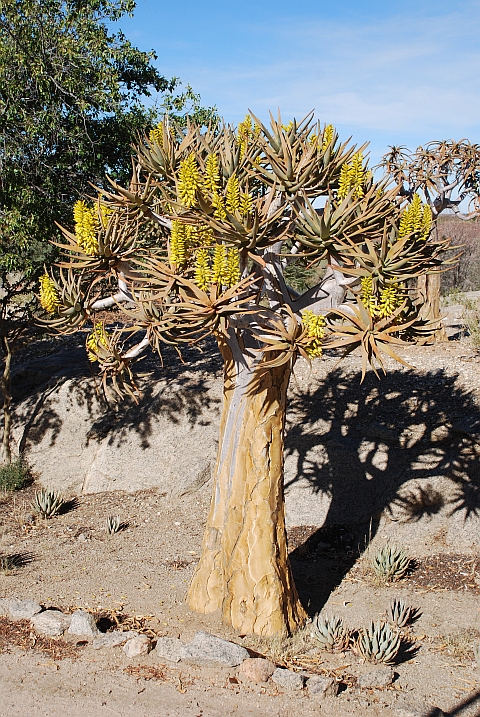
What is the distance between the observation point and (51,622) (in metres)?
6.05

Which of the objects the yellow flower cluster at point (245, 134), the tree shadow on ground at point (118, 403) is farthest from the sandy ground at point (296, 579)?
the yellow flower cluster at point (245, 134)

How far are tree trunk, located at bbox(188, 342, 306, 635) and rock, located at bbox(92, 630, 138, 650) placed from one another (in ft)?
2.67

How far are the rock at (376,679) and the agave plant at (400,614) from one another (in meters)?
0.95

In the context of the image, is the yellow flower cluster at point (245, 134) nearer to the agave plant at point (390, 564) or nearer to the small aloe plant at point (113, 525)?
the agave plant at point (390, 564)

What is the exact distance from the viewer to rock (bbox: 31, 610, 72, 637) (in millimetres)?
5984

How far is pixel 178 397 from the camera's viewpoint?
34.9 ft

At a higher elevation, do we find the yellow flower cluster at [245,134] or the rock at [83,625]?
the yellow flower cluster at [245,134]

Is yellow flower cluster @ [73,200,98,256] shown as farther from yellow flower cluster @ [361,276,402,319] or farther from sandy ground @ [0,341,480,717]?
sandy ground @ [0,341,480,717]

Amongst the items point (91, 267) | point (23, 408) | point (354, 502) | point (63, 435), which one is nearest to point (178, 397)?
point (63, 435)

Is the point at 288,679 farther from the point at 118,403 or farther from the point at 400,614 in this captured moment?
the point at 118,403

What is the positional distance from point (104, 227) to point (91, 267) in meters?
0.33

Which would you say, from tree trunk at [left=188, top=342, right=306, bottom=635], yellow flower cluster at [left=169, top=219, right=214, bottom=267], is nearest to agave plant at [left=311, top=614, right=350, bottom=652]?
tree trunk at [left=188, top=342, right=306, bottom=635]

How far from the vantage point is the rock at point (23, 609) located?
6.26 m

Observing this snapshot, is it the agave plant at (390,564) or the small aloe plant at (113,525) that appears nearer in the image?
the agave plant at (390,564)
